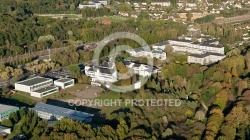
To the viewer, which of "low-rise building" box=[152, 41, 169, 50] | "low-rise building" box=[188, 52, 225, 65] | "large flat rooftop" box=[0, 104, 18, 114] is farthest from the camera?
"low-rise building" box=[152, 41, 169, 50]

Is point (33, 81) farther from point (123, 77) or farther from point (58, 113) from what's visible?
point (123, 77)

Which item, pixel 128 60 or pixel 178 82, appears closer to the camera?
pixel 178 82

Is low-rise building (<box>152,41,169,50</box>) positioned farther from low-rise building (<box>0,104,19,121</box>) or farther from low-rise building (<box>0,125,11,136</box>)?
low-rise building (<box>0,125,11,136</box>)

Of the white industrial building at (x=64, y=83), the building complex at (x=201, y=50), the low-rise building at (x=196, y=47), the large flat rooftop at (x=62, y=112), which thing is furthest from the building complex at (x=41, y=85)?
the low-rise building at (x=196, y=47)

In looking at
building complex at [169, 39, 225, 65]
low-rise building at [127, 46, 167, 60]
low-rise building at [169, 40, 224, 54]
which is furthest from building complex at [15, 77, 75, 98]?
low-rise building at [169, 40, 224, 54]

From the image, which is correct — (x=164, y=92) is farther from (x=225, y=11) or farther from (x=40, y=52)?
(x=225, y=11)

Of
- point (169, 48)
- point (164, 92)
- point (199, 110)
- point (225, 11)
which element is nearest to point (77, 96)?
point (164, 92)

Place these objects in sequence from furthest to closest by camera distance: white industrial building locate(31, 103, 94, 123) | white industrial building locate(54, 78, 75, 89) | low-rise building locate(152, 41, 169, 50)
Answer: low-rise building locate(152, 41, 169, 50) → white industrial building locate(54, 78, 75, 89) → white industrial building locate(31, 103, 94, 123)
